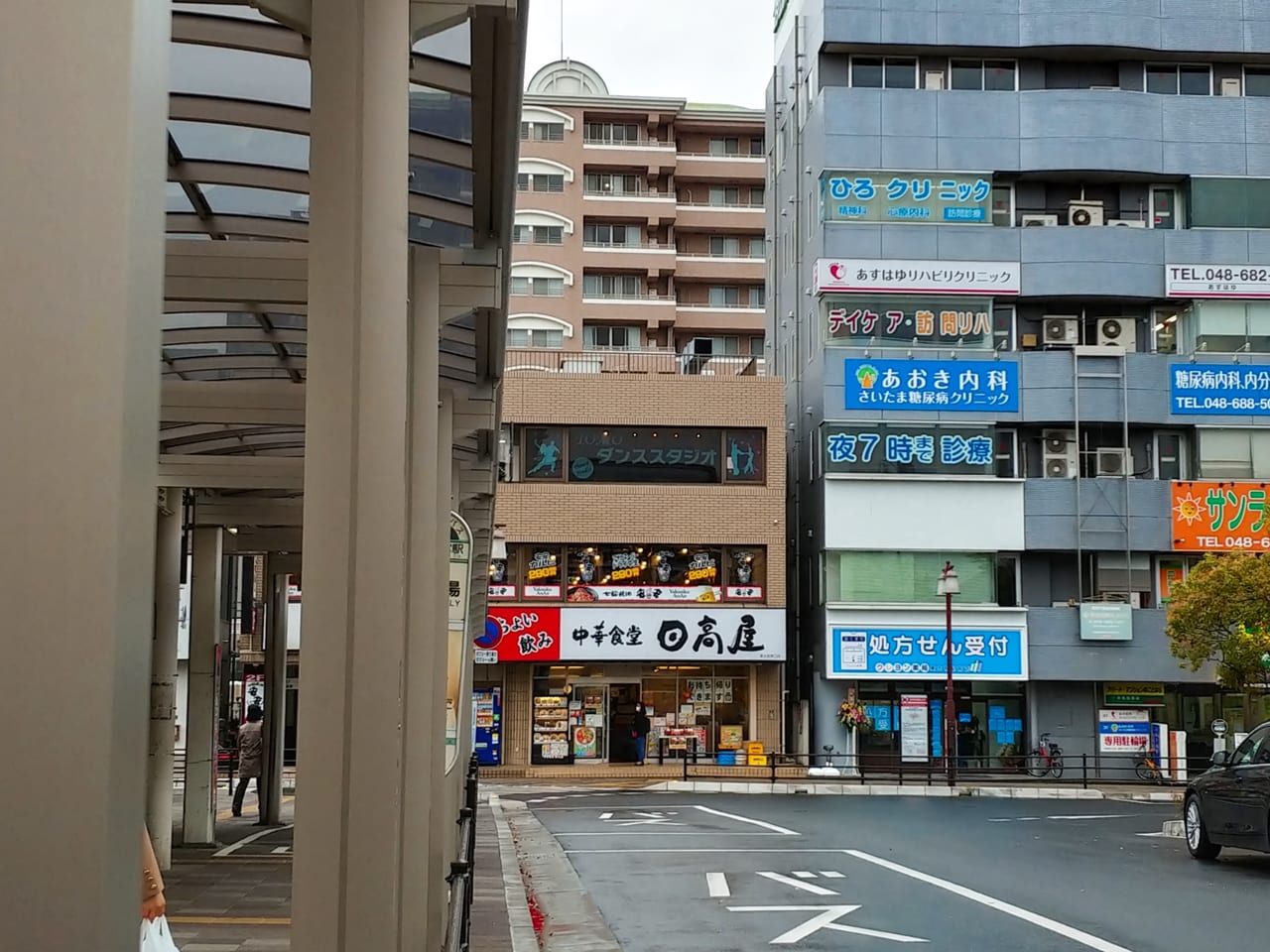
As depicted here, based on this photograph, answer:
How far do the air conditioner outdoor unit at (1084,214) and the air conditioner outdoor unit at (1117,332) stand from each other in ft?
9.19

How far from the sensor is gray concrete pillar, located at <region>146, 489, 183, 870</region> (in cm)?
1633

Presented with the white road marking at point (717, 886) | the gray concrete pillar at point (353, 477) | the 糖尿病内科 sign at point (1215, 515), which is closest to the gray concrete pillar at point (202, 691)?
the white road marking at point (717, 886)

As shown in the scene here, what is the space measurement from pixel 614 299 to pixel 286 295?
176 ft

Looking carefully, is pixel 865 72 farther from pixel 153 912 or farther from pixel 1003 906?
pixel 153 912

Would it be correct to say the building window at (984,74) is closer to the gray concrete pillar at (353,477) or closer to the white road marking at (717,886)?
the white road marking at (717,886)

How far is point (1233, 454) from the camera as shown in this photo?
140 ft

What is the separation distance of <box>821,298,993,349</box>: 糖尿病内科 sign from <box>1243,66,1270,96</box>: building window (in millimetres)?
10509

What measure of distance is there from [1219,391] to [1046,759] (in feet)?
36.7

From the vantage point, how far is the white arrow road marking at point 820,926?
504 inches

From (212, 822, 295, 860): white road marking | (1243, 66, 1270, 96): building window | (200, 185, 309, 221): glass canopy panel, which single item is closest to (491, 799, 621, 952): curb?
(212, 822, 295, 860): white road marking

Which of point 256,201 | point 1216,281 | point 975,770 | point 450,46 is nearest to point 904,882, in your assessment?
point 256,201

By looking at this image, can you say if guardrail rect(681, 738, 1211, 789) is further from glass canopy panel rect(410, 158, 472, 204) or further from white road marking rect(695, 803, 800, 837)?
glass canopy panel rect(410, 158, 472, 204)

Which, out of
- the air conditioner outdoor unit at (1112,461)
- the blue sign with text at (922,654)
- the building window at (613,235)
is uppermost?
the building window at (613,235)

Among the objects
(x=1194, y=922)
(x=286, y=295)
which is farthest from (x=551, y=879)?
(x=286, y=295)
